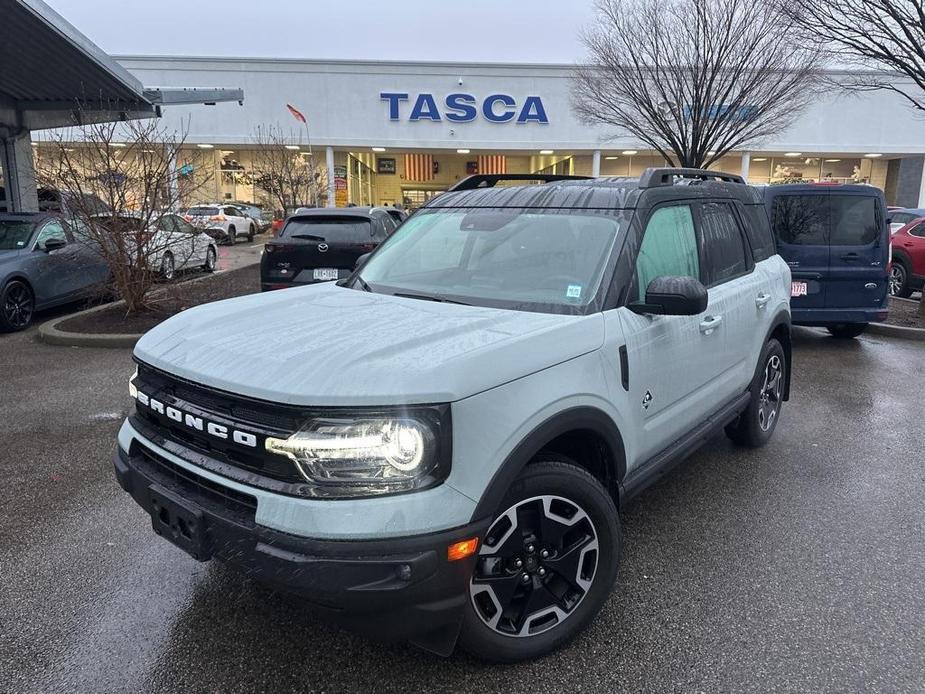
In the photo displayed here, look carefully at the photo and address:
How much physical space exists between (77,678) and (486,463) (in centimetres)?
182

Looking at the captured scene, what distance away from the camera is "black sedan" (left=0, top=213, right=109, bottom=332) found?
29.1 feet

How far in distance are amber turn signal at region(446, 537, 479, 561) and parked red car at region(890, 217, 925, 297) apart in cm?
1264

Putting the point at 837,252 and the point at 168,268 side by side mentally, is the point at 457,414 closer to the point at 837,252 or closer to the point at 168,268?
the point at 837,252

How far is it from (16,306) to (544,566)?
936 centimetres

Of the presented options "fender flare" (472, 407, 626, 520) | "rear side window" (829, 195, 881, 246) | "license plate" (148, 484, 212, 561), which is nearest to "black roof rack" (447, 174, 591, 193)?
"fender flare" (472, 407, 626, 520)

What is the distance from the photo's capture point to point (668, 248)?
11.1 ft

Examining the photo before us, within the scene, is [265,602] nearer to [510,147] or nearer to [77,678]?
[77,678]

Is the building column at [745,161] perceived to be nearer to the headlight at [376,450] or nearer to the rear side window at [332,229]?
the rear side window at [332,229]

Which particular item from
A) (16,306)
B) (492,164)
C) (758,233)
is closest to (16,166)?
(16,306)

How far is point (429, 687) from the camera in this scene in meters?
2.36

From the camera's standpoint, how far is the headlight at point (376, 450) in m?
2.01

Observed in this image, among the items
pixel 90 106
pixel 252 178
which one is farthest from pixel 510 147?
pixel 90 106

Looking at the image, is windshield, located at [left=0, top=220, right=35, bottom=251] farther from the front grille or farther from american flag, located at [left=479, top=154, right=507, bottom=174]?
american flag, located at [left=479, top=154, right=507, bottom=174]

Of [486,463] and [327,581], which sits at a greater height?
[486,463]
